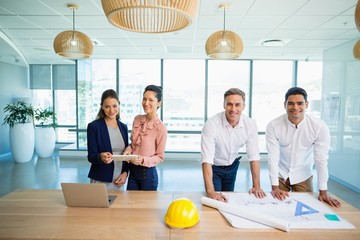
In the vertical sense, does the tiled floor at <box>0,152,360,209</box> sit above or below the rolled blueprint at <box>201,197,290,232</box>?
below

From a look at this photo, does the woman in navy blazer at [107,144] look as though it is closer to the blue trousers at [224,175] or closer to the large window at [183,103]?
the blue trousers at [224,175]

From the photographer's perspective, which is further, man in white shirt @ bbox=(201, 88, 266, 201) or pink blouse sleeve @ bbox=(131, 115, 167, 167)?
pink blouse sleeve @ bbox=(131, 115, 167, 167)

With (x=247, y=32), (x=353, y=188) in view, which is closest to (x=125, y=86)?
(x=247, y=32)

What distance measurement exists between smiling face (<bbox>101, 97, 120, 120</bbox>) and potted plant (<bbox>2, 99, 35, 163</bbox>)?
527cm

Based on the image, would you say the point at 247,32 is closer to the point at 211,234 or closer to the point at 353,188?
the point at 353,188

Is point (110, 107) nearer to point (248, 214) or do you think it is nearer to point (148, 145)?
point (148, 145)

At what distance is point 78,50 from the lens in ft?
10.2

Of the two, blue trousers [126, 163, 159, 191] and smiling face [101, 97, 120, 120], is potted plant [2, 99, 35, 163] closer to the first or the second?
smiling face [101, 97, 120, 120]

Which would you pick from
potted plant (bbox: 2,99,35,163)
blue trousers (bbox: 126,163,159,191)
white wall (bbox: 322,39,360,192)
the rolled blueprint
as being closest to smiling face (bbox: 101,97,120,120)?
blue trousers (bbox: 126,163,159,191)

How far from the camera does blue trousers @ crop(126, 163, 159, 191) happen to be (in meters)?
2.17

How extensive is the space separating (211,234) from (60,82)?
27.5 ft

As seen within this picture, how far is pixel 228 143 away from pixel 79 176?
4179mm

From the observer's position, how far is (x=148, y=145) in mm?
2189

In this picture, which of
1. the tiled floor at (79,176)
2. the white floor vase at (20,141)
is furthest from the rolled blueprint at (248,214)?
the white floor vase at (20,141)
